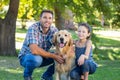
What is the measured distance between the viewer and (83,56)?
27.9 feet

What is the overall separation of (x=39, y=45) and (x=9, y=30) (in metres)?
12.2

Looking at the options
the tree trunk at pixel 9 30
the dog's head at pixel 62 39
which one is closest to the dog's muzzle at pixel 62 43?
the dog's head at pixel 62 39

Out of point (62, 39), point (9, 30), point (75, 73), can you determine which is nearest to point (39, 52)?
point (62, 39)

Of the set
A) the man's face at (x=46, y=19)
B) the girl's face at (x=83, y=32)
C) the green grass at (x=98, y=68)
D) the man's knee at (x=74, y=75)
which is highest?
the man's face at (x=46, y=19)

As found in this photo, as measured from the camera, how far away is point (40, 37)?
8.99 meters

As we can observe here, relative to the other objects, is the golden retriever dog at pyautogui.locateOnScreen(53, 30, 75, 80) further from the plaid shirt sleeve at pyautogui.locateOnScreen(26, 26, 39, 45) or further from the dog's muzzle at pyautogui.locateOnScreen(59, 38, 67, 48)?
the plaid shirt sleeve at pyautogui.locateOnScreen(26, 26, 39, 45)

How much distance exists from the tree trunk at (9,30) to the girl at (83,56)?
492 inches

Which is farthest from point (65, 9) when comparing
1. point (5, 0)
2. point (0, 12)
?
point (0, 12)

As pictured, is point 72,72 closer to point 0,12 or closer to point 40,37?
point 40,37

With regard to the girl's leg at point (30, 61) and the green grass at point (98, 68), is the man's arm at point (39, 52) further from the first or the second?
the green grass at point (98, 68)

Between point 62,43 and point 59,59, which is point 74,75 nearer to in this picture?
point 59,59

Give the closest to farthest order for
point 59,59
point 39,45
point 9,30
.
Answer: point 59,59 < point 39,45 < point 9,30

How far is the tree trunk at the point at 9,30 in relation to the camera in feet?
68.7

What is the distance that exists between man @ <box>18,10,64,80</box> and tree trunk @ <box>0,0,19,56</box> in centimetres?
1187
